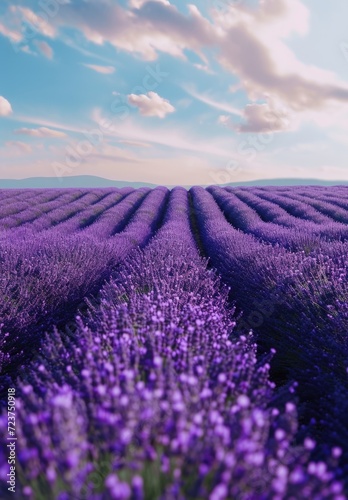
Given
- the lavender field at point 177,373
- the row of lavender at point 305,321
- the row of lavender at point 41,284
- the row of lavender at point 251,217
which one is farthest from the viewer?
the row of lavender at point 251,217

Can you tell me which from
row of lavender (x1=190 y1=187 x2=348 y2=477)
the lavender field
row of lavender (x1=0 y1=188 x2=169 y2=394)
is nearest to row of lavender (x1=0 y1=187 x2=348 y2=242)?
the lavender field

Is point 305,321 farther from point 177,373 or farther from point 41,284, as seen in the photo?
point 41,284

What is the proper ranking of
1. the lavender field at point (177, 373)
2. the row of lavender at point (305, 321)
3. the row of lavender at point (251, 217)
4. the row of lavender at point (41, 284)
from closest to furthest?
the lavender field at point (177, 373), the row of lavender at point (305, 321), the row of lavender at point (41, 284), the row of lavender at point (251, 217)

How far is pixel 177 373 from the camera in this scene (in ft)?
5.93

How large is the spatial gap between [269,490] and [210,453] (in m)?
0.19

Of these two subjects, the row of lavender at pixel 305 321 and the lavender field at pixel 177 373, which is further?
the row of lavender at pixel 305 321

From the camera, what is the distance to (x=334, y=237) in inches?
256

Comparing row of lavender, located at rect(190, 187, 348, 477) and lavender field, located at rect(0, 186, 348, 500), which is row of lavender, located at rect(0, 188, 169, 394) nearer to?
lavender field, located at rect(0, 186, 348, 500)

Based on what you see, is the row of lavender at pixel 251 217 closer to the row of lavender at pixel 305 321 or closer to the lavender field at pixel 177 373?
the lavender field at pixel 177 373

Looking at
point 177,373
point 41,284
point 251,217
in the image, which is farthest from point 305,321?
point 251,217

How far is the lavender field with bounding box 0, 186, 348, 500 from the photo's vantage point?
1.05 meters

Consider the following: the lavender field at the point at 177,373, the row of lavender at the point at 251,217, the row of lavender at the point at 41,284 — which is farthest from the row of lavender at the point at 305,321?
the row of lavender at the point at 41,284

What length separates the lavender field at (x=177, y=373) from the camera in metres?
1.05

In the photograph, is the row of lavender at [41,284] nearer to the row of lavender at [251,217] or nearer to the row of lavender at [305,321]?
the row of lavender at [305,321]
